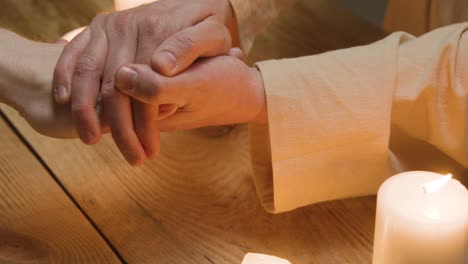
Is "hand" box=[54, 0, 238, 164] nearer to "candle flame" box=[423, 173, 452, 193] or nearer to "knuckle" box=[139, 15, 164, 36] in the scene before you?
"knuckle" box=[139, 15, 164, 36]

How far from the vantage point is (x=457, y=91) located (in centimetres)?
58

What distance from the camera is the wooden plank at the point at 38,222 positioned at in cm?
57

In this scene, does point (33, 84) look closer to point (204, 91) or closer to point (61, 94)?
point (61, 94)

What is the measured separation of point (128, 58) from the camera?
1.90 feet

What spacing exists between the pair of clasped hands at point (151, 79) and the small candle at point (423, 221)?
7.0 inches

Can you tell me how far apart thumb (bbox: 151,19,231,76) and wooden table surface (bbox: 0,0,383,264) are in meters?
0.15

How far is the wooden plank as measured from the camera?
571 mm

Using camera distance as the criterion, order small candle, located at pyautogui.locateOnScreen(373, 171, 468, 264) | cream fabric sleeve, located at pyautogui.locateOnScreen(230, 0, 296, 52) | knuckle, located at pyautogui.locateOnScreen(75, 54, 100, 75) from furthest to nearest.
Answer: cream fabric sleeve, located at pyautogui.locateOnScreen(230, 0, 296, 52), knuckle, located at pyautogui.locateOnScreen(75, 54, 100, 75), small candle, located at pyautogui.locateOnScreen(373, 171, 468, 264)

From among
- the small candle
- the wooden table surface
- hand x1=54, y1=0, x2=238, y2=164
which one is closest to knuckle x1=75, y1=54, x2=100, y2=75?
hand x1=54, y1=0, x2=238, y2=164

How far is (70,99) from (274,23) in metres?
0.43

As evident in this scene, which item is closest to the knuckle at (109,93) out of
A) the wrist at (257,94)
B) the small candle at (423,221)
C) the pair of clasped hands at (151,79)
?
the pair of clasped hands at (151,79)

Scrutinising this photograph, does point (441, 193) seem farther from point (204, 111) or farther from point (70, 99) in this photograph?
point (70, 99)

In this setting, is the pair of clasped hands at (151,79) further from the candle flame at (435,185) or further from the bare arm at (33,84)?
the candle flame at (435,185)

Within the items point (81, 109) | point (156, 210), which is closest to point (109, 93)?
point (81, 109)
